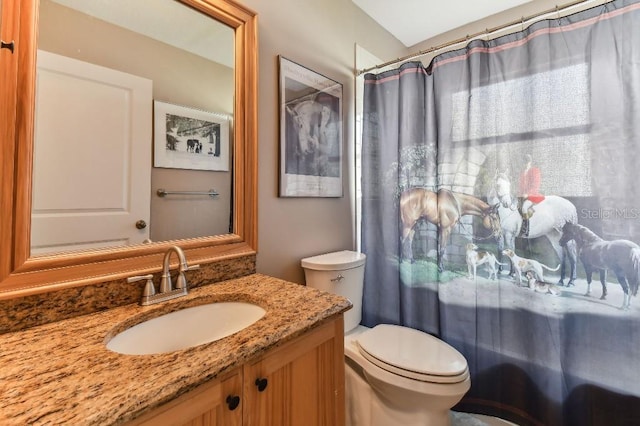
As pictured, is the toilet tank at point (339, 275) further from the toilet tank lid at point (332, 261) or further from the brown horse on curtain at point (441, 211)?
the brown horse on curtain at point (441, 211)

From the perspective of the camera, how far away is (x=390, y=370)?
3.89 feet

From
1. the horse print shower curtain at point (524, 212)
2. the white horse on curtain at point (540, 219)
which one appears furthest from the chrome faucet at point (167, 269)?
the white horse on curtain at point (540, 219)

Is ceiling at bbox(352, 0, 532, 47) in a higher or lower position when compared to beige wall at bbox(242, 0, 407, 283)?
higher

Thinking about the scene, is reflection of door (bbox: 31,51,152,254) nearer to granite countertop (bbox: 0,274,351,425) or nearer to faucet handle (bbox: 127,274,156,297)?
faucet handle (bbox: 127,274,156,297)

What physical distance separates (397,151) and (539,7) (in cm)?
132

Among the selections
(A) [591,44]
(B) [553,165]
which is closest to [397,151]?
(B) [553,165]

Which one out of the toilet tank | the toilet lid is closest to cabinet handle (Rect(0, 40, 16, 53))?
the toilet tank

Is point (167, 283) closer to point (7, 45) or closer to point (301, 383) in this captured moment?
point (301, 383)

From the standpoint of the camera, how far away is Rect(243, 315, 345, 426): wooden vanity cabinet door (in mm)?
696

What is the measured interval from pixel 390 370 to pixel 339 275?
489 millimetres

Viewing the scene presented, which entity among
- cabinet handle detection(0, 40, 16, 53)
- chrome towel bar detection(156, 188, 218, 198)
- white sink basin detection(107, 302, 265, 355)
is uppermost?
cabinet handle detection(0, 40, 16, 53)

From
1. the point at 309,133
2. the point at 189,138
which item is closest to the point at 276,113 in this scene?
the point at 309,133

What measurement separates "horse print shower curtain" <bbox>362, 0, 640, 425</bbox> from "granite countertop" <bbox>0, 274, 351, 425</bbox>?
1.01m

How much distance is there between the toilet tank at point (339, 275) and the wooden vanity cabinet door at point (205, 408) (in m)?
0.83
